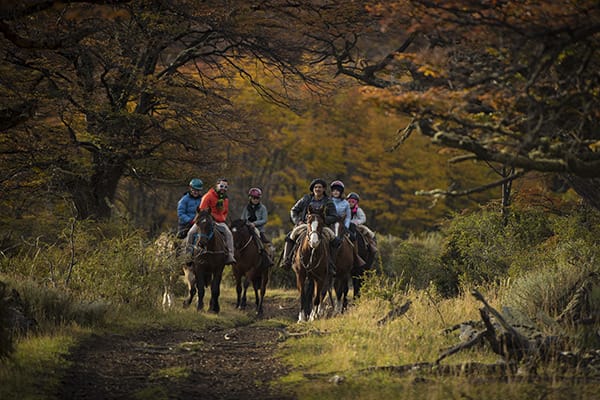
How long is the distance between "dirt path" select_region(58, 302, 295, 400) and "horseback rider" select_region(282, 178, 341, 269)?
3.21 metres

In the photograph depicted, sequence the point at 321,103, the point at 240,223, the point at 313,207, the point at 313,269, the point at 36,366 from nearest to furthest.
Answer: the point at 36,366 → the point at 313,207 → the point at 313,269 → the point at 240,223 → the point at 321,103

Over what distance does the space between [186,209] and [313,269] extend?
412cm

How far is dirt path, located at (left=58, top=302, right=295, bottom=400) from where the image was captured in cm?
Answer: 930

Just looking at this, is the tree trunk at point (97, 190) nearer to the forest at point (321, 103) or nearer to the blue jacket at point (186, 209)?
the forest at point (321, 103)

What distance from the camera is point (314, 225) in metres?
16.4

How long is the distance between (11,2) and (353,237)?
41.0 feet

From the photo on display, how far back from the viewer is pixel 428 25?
866 centimetres

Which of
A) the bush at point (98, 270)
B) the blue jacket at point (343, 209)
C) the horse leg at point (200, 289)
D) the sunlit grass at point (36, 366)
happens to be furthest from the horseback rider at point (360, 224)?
the sunlit grass at point (36, 366)

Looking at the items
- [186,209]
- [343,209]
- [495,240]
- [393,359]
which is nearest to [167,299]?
[186,209]

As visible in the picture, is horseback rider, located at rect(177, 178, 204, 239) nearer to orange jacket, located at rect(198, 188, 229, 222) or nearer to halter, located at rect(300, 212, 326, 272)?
orange jacket, located at rect(198, 188, 229, 222)

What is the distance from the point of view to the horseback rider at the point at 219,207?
1866cm

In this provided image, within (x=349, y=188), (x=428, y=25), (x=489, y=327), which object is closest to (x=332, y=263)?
(x=489, y=327)

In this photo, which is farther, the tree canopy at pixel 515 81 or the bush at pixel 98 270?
the bush at pixel 98 270

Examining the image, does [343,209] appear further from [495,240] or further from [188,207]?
[188,207]
